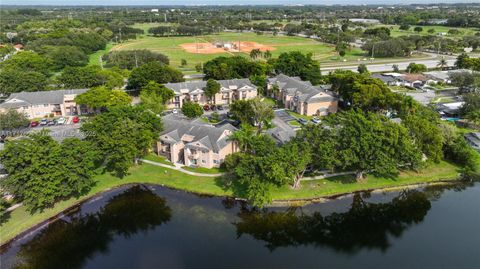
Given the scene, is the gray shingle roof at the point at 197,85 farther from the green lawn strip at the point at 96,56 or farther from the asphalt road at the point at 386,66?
the green lawn strip at the point at 96,56

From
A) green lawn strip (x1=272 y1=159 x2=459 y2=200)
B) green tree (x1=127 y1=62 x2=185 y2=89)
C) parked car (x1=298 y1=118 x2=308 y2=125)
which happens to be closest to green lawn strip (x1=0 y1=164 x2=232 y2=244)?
green lawn strip (x1=272 y1=159 x2=459 y2=200)

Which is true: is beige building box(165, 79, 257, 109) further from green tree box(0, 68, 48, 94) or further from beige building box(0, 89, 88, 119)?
green tree box(0, 68, 48, 94)

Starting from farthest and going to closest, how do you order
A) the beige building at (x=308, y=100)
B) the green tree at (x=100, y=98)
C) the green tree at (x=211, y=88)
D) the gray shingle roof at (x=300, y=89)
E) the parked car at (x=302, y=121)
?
the green tree at (x=211, y=88) → the gray shingle roof at (x=300, y=89) → the beige building at (x=308, y=100) → the green tree at (x=100, y=98) → the parked car at (x=302, y=121)

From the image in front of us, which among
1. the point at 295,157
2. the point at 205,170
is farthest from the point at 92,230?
the point at 295,157

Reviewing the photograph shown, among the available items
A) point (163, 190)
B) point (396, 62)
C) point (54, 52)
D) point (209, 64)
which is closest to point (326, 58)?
point (396, 62)

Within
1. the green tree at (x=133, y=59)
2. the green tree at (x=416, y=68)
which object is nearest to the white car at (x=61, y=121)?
the green tree at (x=133, y=59)
